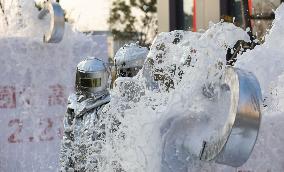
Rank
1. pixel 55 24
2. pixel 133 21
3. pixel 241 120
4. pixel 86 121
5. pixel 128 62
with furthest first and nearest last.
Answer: pixel 133 21 < pixel 55 24 < pixel 128 62 < pixel 86 121 < pixel 241 120

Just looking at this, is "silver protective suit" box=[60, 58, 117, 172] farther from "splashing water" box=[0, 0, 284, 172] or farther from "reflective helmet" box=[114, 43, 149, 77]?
"splashing water" box=[0, 0, 284, 172]

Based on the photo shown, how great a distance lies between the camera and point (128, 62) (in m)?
3.43

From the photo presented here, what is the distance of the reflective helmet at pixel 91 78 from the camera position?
347 centimetres

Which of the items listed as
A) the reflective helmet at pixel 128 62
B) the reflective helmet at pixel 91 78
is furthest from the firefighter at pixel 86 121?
the reflective helmet at pixel 128 62

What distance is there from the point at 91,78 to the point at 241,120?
205 cm

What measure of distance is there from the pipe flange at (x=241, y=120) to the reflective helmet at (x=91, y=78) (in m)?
1.90

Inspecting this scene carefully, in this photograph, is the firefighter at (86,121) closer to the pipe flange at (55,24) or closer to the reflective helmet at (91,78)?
the reflective helmet at (91,78)

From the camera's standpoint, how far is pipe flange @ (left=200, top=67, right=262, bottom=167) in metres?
1.54

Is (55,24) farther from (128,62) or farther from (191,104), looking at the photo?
(191,104)

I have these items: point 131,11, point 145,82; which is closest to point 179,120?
point 145,82

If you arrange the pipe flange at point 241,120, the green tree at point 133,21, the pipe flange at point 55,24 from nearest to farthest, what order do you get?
1. the pipe flange at point 241,120
2. the pipe flange at point 55,24
3. the green tree at point 133,21

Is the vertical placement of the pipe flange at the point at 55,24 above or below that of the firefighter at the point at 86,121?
above

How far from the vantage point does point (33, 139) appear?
217 inches

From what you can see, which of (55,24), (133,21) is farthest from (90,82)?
(133,21)
